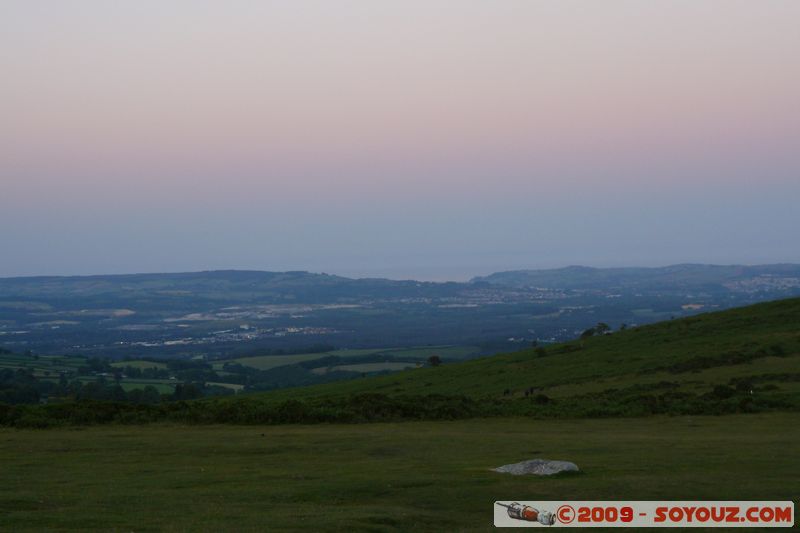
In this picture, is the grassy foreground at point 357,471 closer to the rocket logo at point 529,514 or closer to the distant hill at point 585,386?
the rocket logo at point 529,514

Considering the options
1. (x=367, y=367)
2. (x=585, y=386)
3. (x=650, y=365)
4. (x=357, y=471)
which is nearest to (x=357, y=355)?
(x=367, y=367)

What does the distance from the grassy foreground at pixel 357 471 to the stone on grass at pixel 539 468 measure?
0.40m

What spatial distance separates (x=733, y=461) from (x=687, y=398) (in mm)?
17310

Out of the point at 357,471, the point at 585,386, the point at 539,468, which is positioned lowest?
the point at 585,386

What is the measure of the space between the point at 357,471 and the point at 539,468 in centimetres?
519

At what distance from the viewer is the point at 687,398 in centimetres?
4047

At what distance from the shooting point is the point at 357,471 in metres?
23.8

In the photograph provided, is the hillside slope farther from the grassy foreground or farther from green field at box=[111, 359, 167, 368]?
green field at box=[111, 359, 167, 368]

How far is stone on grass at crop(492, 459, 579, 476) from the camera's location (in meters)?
21.6

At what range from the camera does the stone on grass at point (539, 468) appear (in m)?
21.6

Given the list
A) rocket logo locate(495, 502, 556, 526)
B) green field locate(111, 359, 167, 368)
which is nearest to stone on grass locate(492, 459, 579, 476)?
rocket logo locate(495, 502, 556, 526)

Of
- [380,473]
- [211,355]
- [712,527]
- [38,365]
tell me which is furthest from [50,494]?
[211,355]

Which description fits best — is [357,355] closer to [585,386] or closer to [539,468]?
[585,386]

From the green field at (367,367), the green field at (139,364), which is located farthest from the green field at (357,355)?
the green field at (139,364)
